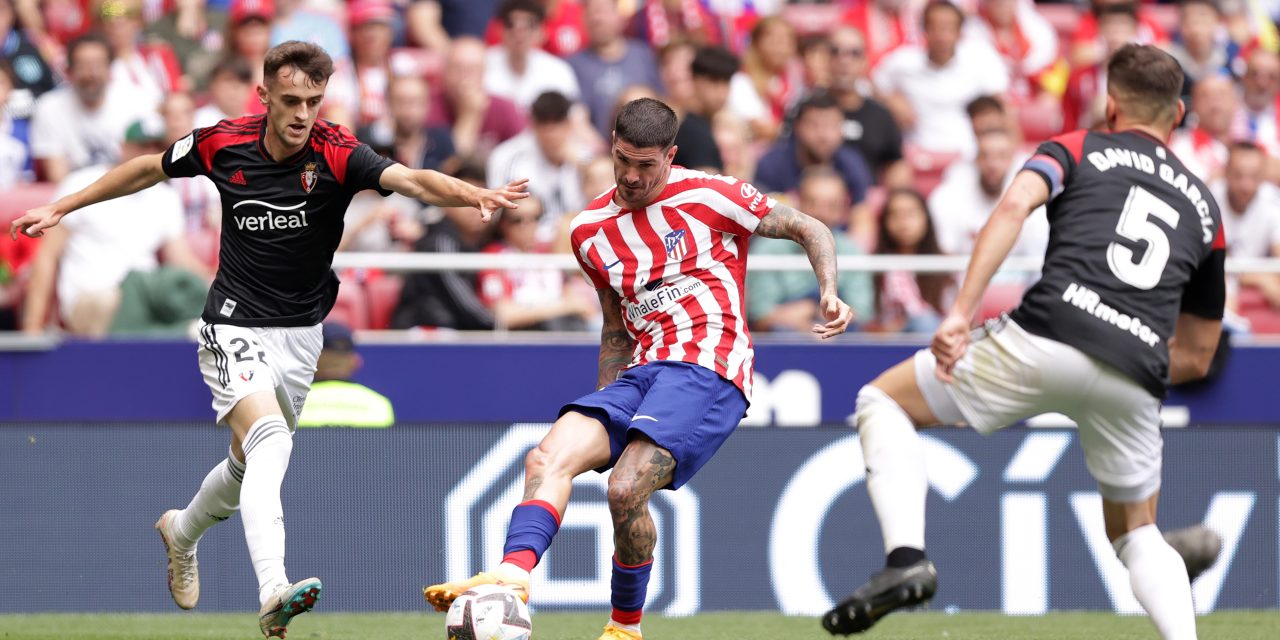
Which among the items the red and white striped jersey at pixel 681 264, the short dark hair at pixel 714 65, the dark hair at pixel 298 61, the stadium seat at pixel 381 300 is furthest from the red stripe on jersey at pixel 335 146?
the short dark hair at pixel 714 65

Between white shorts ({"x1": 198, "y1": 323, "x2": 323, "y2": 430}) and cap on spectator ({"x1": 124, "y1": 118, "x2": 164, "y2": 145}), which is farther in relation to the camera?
cap on spectator ({"x1": 124, "y1": 118, "x2": 164, "y2": 145})

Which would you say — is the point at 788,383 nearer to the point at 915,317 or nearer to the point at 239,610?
the point at 915,317

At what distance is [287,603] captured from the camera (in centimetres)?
615

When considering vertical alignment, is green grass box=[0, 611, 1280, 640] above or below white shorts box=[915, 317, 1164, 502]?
below

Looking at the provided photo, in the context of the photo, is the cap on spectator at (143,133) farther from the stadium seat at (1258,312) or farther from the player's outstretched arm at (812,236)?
the stadium seat at (1258,312)

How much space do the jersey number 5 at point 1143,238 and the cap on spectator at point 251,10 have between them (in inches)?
336

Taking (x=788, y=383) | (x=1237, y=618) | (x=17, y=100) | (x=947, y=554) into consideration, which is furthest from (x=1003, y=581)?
(x=17, y=100)

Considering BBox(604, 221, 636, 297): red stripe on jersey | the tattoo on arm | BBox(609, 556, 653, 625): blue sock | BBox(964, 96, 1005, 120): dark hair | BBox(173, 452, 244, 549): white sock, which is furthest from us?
BBox(964, 96, 1005, 120): dark hair

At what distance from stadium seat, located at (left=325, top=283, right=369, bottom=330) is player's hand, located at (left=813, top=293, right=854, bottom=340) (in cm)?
533

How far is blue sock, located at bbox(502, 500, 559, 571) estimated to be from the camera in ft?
19.4

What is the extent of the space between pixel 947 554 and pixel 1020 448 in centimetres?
73

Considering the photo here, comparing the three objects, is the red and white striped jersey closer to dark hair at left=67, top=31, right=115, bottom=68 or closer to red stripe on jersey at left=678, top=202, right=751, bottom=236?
red stripe on jersey at left=678, top=202, right=751, bottom=236

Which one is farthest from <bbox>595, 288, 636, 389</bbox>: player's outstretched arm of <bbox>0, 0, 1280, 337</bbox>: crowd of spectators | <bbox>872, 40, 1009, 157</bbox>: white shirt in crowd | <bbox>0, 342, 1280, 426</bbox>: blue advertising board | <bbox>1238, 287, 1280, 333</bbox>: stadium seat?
<bbox>872, 40, 1009, 157</bbox>: white shirt in crowd

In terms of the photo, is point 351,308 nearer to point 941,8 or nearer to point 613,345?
point 613,345
